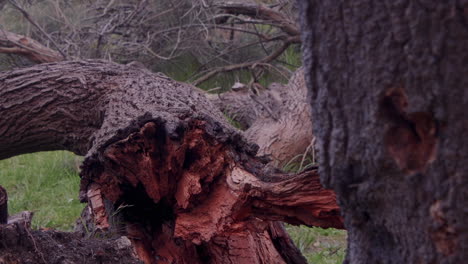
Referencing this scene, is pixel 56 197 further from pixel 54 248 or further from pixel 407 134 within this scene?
pixel 407 134

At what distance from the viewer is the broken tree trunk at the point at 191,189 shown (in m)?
2.31

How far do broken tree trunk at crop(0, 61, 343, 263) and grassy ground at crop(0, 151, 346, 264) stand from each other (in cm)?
99

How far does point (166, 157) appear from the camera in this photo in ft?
8.14

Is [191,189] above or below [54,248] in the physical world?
above

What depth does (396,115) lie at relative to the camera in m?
1.20

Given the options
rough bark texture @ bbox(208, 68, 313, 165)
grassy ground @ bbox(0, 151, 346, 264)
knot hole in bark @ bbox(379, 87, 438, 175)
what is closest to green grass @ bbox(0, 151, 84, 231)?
grassy ground @ bbox(0, 151, 346, 264)

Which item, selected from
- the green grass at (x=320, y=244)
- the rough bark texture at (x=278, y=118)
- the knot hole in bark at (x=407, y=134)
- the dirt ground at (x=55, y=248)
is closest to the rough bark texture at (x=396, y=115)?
the knot hole in bark at (x=407, y=134)

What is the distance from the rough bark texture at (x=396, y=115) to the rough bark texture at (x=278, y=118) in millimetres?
3292

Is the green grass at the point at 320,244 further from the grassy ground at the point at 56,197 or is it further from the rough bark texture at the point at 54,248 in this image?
the rough bark texture at the point at 54,248

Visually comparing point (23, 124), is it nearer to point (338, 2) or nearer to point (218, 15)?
point (338, 2)

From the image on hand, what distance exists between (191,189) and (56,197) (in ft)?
8.46

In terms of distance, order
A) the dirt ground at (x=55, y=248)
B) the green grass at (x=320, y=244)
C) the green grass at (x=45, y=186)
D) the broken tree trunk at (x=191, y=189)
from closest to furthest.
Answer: the dirt ground at (x=55, y=248) → the broken tree trunk at (x=191, y=189) → the green grass at (x=320, y=244) → the green grass at (x=45, y=186)

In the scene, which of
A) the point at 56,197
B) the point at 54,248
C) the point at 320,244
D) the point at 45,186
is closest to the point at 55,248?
the point at 54,248

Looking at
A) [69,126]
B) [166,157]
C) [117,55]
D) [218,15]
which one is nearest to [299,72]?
[218,15]
